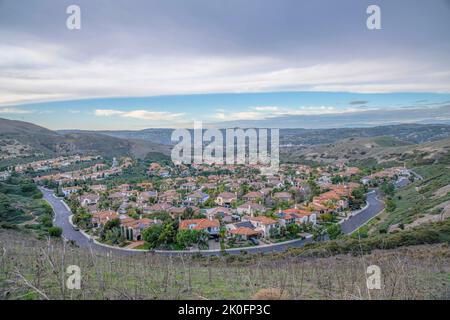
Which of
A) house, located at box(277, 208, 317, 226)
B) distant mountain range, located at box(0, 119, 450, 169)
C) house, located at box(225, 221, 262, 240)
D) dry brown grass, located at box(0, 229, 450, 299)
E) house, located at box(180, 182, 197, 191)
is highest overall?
distant mountain range, located at box(0, 119, 450, 169)

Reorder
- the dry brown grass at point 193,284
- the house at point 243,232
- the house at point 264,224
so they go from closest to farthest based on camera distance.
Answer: the dry brown grass at point 193,284, the house at point 243,232, the house at point 264,224

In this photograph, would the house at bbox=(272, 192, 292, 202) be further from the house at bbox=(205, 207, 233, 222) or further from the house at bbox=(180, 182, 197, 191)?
the house at bbox=(180, 182, 197, 191)

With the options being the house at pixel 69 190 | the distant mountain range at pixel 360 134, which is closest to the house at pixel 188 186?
the house at pixel 69 190

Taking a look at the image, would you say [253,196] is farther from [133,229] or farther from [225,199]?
[133,229]

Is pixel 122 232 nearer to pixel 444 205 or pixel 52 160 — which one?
pixel 444 205

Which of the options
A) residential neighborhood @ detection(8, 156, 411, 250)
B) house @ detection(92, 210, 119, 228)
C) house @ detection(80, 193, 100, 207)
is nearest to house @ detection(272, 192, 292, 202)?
residential neighborhood @ detection(8, 156, 411, 250)

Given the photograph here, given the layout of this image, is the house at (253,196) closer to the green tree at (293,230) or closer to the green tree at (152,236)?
the green tree at (293,230)
